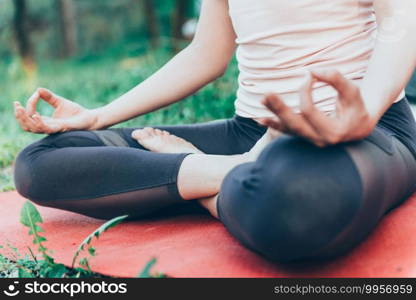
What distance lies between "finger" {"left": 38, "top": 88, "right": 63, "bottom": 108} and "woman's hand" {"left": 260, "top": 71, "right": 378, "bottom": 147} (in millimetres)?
1020

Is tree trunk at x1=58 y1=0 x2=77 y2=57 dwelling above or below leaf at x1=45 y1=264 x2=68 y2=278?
below

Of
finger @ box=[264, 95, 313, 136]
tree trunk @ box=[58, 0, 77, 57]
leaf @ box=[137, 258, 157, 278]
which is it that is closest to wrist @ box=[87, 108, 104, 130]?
leaf @ box=[137, 258, 157, 278]

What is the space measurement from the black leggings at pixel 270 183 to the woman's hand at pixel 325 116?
0.07 meters

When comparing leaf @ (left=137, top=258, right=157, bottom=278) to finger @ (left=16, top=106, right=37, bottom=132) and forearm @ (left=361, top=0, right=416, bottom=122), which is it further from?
finger @ (left=16, top=106, right=37, bottom=132)

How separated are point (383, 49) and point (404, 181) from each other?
0.35m

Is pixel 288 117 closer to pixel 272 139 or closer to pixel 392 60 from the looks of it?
pixel 392 60

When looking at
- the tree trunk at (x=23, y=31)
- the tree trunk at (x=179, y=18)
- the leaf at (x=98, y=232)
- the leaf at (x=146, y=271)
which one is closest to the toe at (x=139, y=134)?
the leaf at (x=98, y=232)

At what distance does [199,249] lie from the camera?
168 centimetres

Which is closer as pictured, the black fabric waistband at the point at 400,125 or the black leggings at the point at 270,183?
the black leggings at the point at 270,183

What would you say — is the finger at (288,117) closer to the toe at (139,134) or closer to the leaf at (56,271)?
the leaf at (56,271)

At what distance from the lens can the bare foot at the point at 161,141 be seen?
203cm

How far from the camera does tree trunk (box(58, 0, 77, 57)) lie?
31.7 feet

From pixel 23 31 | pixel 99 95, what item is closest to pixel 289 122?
pixel 99 95

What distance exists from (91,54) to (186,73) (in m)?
7.99
